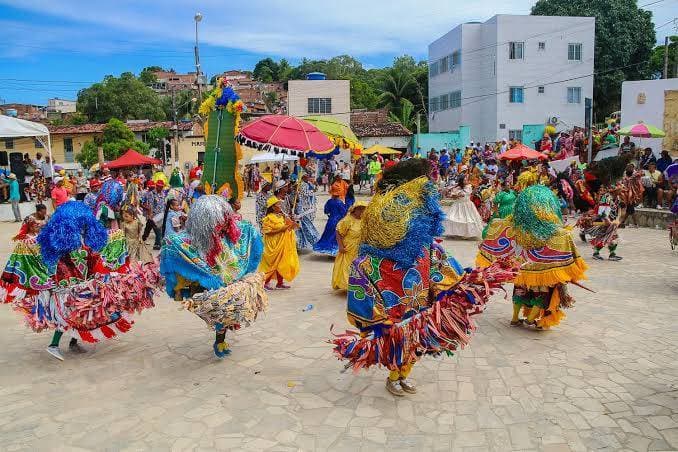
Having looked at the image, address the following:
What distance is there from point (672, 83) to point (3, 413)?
2184 centimetres

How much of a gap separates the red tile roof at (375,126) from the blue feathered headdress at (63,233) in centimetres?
3260

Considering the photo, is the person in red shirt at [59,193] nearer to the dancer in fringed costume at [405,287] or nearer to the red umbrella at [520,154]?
the dancer in fringed costume at [405,287]

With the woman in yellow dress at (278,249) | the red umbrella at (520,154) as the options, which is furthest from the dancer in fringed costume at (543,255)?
the red umbrella at (520,154)

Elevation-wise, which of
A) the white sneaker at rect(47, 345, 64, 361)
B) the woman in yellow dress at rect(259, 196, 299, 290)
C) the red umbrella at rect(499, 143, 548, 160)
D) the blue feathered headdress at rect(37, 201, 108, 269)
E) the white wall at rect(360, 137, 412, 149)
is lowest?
the white sneaker at rect(47, 345, 64, 361)

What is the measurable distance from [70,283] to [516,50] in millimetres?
35045

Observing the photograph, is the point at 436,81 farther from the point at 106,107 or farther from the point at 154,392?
the point at 154,392

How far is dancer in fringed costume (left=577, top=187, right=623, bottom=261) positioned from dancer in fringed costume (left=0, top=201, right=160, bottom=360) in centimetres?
A: 806

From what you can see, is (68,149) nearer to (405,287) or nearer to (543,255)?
(543,255)

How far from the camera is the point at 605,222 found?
10.4m

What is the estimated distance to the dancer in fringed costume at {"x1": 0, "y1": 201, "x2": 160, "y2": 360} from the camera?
18.7 feet

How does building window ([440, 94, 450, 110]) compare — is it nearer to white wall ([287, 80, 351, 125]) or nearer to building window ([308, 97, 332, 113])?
white wall ([287, 80, 351, 125])

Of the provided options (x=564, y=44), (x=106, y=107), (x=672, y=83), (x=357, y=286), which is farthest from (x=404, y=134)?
(x=357, y=286)

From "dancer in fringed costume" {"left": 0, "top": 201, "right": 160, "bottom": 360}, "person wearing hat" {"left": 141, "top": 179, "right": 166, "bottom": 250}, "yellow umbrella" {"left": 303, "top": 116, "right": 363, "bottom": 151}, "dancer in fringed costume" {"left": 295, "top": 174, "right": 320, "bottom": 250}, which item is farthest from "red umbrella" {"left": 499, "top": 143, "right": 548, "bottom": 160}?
"dancer in fringed costume" {"left": 0, "top": 201, "right": 160, "bottom": 360}

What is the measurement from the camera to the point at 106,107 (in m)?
54.1
